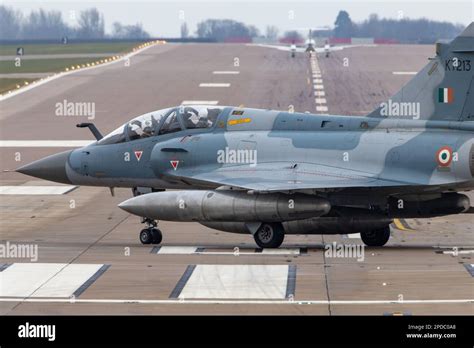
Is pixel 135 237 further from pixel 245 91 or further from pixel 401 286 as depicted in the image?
pixel 245 91

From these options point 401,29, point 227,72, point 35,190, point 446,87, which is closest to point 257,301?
point 446,87

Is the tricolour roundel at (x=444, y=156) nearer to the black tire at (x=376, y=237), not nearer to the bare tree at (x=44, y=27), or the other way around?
the black tire at (x=376, y=237)

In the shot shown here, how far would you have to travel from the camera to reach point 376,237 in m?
23.0

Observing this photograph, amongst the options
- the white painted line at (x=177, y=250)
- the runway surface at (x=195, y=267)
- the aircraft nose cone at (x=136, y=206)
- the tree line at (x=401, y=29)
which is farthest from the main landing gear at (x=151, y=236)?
the tree line at (x=401, y=29)

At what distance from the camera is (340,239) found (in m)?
24.3

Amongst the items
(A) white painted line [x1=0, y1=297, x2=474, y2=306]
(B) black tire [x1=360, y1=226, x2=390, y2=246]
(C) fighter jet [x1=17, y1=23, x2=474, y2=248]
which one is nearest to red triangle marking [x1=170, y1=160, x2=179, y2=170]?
(C) fighter jet [x1=17, y1=23, x2=474, y2=248]

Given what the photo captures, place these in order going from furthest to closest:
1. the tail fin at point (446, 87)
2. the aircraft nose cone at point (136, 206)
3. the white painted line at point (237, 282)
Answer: the aircraft nose cone at point (136, 206) → the tail fin at point (446, 87) → the white painted line at point (237, 282)

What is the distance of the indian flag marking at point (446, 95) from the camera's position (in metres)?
22.1

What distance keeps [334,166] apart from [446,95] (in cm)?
275

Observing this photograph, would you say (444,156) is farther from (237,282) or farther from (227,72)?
(227,72)

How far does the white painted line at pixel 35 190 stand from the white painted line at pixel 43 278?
1229 cm

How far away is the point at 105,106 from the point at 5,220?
32.5 metres

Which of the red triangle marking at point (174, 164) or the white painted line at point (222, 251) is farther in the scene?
the red triangle marking at point (174, 164)

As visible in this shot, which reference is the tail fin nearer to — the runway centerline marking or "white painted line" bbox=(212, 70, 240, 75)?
the runway centerline marking
